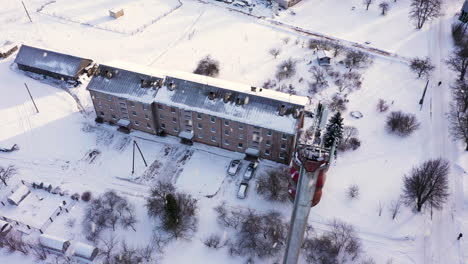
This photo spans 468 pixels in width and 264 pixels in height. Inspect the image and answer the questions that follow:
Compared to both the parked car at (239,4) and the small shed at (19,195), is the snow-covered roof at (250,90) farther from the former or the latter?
the parked car at (239,4)

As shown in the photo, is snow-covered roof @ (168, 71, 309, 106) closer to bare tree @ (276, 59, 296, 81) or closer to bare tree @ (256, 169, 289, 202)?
bare tree @ (256, 169, 289, 202)

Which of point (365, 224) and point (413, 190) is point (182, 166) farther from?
point (413, 190)

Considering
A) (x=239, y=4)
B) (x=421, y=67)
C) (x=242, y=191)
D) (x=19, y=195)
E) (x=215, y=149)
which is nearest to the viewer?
(x=19, y=195)

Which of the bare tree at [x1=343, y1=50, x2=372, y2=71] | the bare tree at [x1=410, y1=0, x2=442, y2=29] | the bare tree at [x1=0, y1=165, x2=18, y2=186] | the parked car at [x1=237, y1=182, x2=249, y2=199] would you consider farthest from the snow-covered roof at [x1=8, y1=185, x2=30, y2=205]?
the bare tree at [x1=410, y1=0, x2=442, y2=29]

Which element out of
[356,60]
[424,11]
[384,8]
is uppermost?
[424,11]

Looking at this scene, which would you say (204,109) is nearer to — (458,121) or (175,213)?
(175,213)

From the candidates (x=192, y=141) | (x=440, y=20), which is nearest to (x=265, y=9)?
(x=440, y=20)

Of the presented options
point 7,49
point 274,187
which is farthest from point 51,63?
point 274,187
